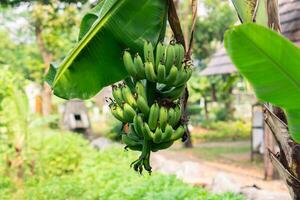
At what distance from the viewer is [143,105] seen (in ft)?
8.63

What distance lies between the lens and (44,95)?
18.3m

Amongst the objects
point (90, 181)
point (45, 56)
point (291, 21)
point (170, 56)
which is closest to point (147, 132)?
point (170, 56)

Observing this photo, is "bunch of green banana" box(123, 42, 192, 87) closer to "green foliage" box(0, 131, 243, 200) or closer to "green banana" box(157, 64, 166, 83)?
"green banana" box(157, 64, 166, 83)

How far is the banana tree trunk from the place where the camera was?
253 centimetres

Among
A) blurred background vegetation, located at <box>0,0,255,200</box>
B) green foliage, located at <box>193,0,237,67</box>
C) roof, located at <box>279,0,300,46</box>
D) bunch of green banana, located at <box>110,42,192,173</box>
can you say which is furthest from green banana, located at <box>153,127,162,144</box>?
green foliage, located at <box>193,0,237,67</box>

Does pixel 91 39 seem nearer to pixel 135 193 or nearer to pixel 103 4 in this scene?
pixel 103 4

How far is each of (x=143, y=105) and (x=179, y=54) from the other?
1.11ft

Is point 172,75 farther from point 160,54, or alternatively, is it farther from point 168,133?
point 168,133

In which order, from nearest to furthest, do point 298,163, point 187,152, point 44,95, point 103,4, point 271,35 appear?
point 271,35
point 298,163
point 103,4
point 187,152
point 44,95

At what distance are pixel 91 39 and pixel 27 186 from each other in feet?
20.0

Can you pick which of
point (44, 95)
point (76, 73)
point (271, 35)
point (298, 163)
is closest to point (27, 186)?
point (76, 73)

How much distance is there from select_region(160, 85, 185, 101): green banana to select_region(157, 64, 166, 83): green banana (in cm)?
18

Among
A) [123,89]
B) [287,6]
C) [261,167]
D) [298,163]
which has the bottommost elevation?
[261,167]

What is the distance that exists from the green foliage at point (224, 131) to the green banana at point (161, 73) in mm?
15058
